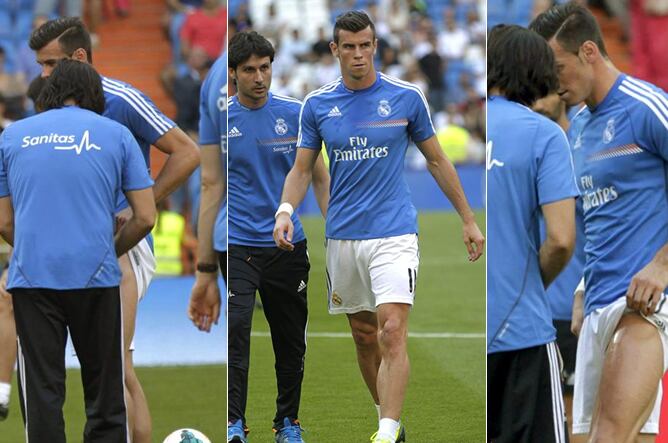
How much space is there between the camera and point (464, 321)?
18.7ft

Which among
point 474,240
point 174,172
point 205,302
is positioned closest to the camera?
point 474,240

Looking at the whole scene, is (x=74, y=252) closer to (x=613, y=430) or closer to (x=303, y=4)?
(x=613, y=430)

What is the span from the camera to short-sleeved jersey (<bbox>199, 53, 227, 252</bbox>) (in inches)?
164

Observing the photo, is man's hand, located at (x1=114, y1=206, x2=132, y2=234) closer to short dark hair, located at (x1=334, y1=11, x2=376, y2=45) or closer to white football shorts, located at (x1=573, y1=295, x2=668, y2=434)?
short dark hair, located at (x1=334, y1=11, x2=376, y2=45)

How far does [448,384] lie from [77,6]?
11.9ft

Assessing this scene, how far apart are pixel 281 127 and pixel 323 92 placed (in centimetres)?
20

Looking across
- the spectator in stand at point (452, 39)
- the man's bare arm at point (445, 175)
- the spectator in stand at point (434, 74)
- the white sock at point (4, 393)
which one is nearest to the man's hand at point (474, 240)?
the man's bare arm at point (445, 175)

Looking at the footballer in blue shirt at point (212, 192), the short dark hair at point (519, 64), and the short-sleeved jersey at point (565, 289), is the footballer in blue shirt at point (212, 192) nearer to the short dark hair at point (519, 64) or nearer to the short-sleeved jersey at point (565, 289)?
the short dark hair at point (519, 64)

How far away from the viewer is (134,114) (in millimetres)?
4152

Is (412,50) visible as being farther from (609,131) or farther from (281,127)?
(609,131)

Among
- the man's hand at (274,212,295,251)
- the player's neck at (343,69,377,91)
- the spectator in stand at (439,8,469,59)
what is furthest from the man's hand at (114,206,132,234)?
the spectator in stand at (439,8,469,59)

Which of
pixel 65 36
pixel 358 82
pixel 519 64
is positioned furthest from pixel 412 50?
pixel 519 64

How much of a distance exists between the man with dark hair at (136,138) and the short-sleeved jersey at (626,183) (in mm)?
1458

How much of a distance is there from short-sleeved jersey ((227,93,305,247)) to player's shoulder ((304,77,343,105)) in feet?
0.18
